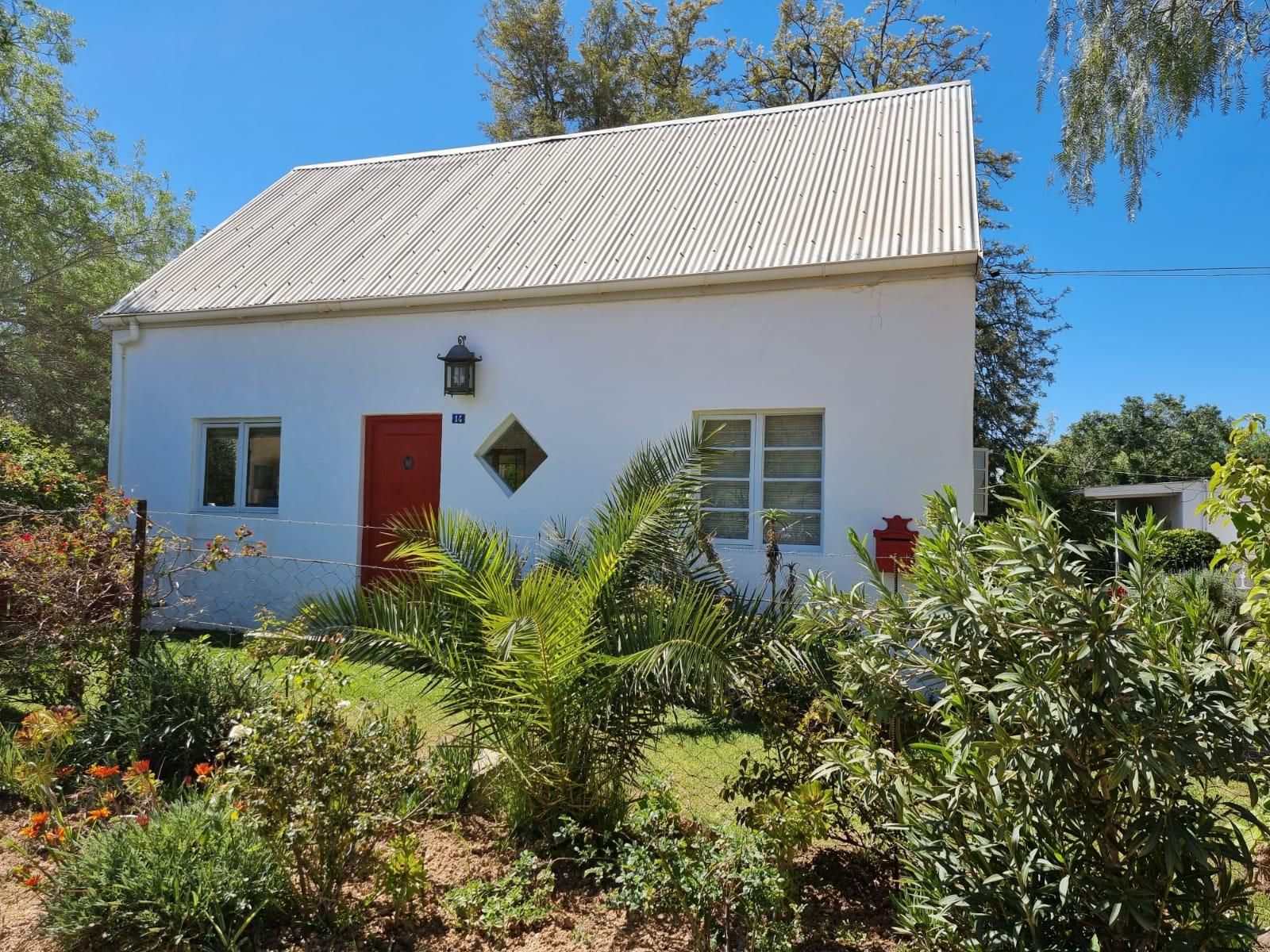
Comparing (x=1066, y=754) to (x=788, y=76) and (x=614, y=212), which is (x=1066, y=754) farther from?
(x=788, y=76)

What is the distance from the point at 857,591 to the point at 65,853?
299 centimetres

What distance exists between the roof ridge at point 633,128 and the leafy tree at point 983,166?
27.4 ft

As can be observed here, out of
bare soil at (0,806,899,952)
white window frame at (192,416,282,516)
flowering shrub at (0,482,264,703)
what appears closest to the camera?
bare soil at (0,806,899,952)

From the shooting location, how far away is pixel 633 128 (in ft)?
34.5

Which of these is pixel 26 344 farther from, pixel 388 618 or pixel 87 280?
pixel 388 618

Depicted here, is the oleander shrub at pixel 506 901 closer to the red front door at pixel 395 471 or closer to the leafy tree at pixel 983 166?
the red front door at pixel 395 471

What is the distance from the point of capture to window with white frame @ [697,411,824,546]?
695 cm

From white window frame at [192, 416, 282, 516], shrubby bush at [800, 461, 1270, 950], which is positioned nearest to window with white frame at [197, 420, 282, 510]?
white window frame at [192, 416, 282, 516]

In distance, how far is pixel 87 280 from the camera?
17.2m

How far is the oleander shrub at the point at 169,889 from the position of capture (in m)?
2.57

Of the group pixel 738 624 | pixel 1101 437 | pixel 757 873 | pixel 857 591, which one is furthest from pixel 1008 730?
pixel 1101 437

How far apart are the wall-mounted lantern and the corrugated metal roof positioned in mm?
636

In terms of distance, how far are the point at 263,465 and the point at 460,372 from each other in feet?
9.51

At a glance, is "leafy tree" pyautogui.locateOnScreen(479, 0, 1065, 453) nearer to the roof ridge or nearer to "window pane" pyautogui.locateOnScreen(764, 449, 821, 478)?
the roof ridge
